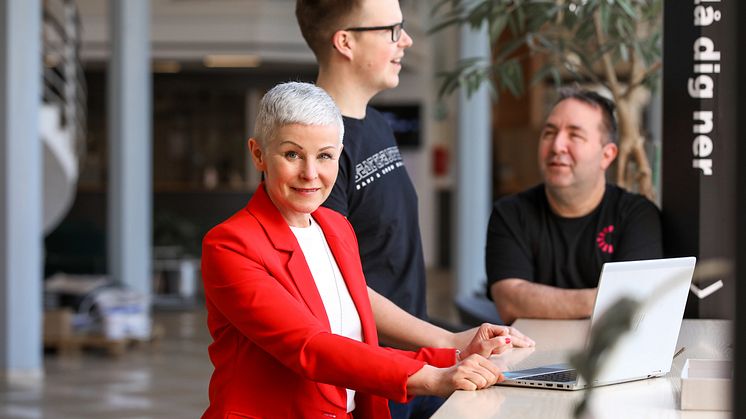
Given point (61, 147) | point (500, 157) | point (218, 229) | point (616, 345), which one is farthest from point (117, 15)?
point (616, 345)

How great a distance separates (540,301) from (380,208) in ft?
1.91

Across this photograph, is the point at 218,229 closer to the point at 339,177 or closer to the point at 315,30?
the point at 339,177

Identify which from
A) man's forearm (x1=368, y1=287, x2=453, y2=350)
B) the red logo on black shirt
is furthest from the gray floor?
man's forearm (x1=368, y1=287, x2=453, y2=350)

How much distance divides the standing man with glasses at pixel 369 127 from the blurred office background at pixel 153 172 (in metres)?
Answer: 0.50

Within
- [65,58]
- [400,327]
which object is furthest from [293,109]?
[65,58]

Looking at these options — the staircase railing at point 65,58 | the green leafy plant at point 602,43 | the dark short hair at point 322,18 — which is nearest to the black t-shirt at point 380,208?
the dark short hair at point 322,18

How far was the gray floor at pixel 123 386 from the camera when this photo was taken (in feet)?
22.1

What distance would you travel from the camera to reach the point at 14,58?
7633 millimetres

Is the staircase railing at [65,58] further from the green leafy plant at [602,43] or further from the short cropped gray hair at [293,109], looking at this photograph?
the short cropped gray hair at [293,109]

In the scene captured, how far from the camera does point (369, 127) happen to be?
8.97ft

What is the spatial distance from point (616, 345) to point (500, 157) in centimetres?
1533

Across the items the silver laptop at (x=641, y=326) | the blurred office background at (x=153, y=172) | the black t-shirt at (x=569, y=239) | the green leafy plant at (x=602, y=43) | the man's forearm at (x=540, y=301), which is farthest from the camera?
the blurred office background at (x=153, y=172)

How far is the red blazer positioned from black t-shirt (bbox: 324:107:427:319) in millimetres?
555

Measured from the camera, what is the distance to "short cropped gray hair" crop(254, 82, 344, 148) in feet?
6.68
